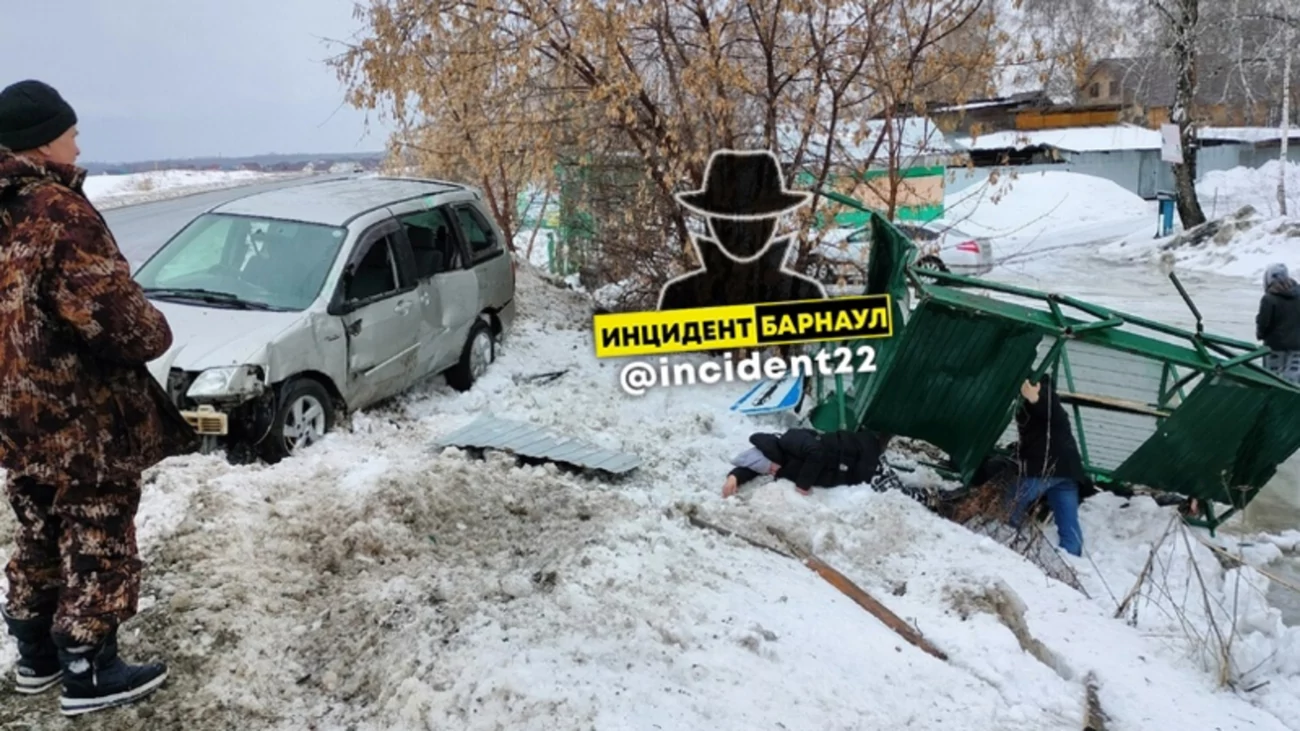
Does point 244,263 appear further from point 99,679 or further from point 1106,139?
point 1106,139

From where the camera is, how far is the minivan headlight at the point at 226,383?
17.0ft

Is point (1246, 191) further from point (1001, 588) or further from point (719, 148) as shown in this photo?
point (1001, 588)

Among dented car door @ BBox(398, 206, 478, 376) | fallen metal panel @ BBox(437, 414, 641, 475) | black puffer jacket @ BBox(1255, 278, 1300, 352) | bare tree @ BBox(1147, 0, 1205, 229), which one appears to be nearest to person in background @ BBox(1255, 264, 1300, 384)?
black puffer jacket @ BBox(1255, 278, 1300, 352)

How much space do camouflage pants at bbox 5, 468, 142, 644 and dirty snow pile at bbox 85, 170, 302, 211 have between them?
2151cm

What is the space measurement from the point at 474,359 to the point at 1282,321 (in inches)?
298

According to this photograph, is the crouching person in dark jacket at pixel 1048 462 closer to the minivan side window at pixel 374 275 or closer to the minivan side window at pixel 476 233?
the minivan side window at pixel 374 275

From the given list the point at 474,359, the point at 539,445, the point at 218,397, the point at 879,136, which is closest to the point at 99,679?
the point at 218,397

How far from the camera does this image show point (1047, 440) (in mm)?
5668

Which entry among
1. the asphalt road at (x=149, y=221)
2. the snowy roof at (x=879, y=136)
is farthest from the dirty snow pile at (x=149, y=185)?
the snowy roof at (x=879, y=136)

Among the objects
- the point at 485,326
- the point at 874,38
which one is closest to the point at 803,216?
A: the point at 874,38

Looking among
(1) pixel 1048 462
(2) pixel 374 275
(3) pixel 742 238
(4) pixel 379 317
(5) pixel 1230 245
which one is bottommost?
(5) pixel 1230 245

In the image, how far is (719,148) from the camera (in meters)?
9.00

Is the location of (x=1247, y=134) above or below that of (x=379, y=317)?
above

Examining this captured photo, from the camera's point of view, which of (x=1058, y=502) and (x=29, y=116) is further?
(x=1058, y=502)
